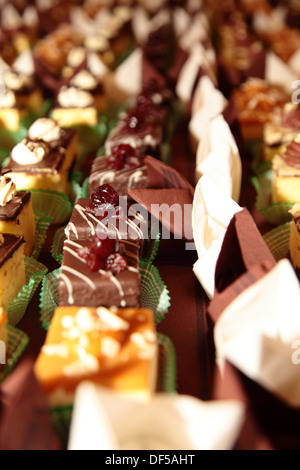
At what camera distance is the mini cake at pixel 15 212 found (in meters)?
2.24

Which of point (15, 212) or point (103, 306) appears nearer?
point (103, 306)

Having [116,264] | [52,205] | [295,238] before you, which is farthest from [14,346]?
[295,238]

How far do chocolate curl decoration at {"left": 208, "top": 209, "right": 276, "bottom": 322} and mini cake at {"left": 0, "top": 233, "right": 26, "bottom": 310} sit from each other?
822 mm

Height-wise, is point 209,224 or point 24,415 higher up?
point 24,415

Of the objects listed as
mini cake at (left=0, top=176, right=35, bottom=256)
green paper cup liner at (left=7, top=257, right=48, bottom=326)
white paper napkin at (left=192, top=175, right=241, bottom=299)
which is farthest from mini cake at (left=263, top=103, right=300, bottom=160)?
green paper cup liner at (left=7, top=257, right=48, bottom=326)

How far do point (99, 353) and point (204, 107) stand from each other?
2.29 metres

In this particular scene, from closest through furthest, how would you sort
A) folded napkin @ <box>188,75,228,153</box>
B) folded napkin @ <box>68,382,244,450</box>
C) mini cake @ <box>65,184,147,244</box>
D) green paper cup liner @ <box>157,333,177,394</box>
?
folded napkin @ <box>68,382,244,450</box> → green paper cup liner @ <box>157,333,177,394</box> → mini cake @ <box>65,184,147,244</box> → folded napkin @ <box>188,75,228,153</box>

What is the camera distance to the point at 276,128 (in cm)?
327

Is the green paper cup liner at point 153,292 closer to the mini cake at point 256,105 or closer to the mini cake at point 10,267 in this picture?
the mini cake at point 10,267

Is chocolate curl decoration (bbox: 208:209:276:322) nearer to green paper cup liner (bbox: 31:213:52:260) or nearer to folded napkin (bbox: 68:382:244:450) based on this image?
folded napkin (bbox: 68:382:244:450)

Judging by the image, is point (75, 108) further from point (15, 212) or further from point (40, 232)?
point (15, 212)

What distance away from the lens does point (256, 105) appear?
12.2 feet

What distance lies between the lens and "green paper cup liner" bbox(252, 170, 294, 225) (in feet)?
8.92

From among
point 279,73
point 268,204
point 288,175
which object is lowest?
point 268,204
